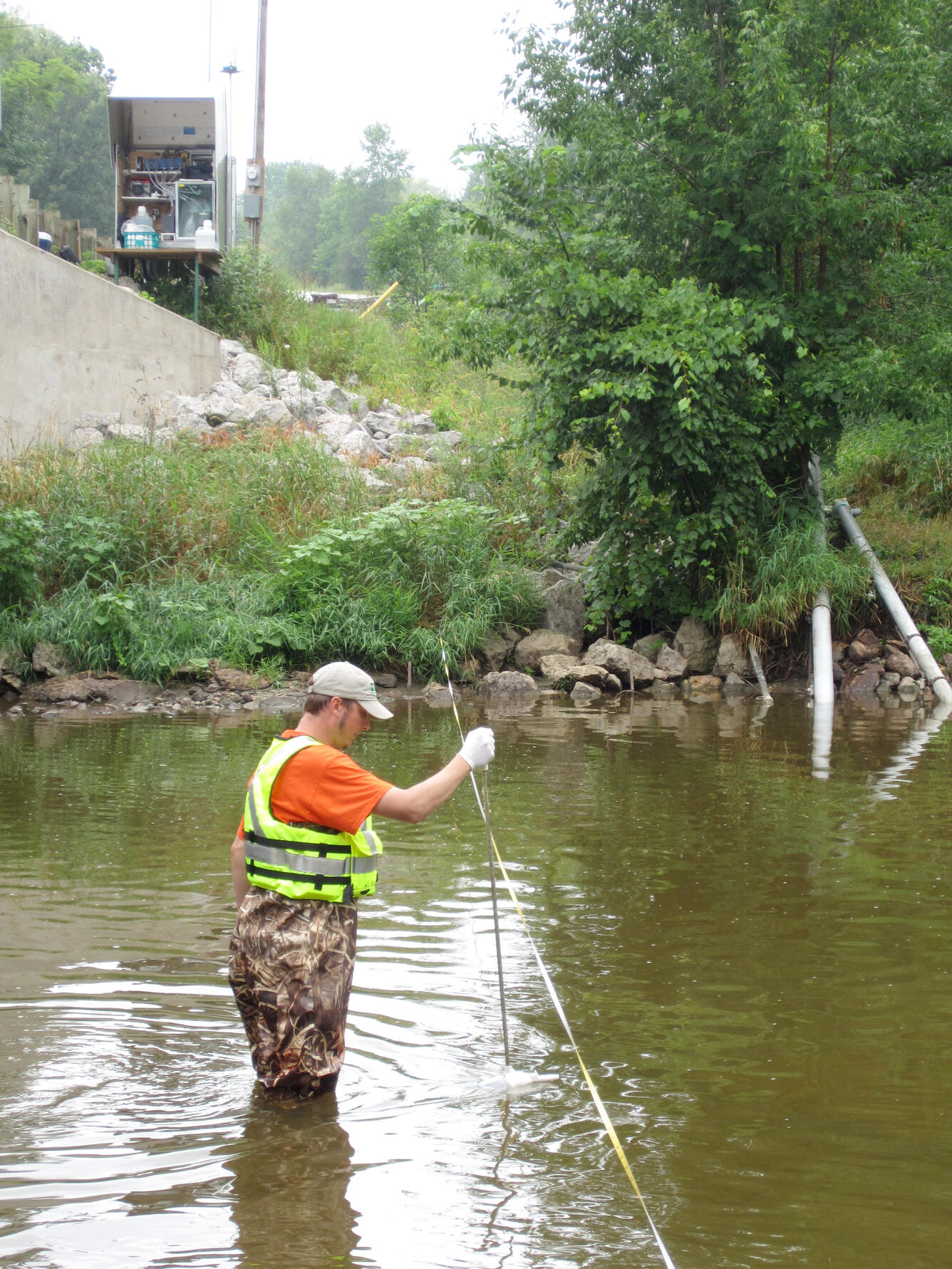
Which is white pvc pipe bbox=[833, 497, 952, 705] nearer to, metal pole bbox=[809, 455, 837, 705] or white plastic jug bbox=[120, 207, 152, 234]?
metal pole bbox=[809, 455, 837, 705]

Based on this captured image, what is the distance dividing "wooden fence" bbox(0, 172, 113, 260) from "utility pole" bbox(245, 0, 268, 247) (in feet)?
13.2

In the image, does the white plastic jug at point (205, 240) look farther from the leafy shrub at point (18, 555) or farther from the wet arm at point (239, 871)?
the wet arm at point (239, 871)

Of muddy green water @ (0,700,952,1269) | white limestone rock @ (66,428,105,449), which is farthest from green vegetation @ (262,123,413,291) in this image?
muddy green water @ (0,700,952,1269)

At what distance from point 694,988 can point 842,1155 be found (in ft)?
4.31

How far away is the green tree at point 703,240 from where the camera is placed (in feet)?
42.7

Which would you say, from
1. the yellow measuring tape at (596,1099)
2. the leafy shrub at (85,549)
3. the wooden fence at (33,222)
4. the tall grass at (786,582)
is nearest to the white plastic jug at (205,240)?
the wooden fence at (33,222)

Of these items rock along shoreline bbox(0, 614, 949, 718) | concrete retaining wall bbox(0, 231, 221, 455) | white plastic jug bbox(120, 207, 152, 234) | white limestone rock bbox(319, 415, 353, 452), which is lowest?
rock along shoreline bbox(0, 614, 949, 718)

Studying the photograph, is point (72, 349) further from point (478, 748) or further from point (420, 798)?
point (420, 798)

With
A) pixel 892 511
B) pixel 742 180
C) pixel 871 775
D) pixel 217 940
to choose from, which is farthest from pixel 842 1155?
pixel 892 511

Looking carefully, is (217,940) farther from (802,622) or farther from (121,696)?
(802,622)

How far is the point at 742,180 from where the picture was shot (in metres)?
13.7

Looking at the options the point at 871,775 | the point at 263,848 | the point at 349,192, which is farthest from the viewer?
the point at 349,192

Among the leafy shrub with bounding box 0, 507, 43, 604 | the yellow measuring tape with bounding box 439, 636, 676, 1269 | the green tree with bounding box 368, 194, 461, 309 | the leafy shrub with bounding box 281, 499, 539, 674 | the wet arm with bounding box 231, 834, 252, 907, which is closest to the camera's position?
the yellow measuring tape with bounding box 439, 636, 676, 1269

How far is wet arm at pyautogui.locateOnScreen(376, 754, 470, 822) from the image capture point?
3547 mm
